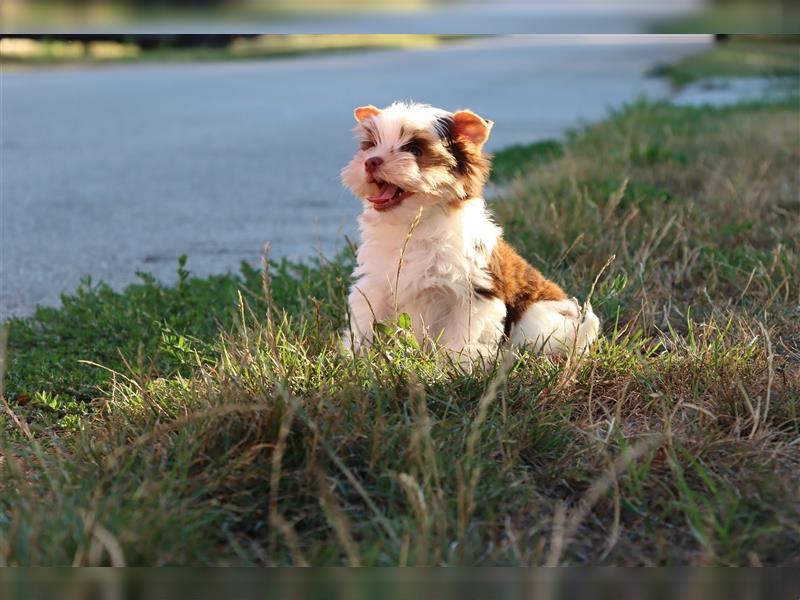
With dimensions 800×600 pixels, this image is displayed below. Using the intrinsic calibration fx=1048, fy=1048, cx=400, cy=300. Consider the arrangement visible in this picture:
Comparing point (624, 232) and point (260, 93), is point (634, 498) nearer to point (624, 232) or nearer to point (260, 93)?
point (624, 232)

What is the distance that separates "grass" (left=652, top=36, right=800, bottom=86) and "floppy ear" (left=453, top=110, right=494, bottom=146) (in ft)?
43.8

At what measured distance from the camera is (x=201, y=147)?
10977mm

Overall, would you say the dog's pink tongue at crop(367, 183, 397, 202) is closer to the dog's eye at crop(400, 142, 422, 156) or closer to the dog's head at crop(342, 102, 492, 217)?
the dog's head at crop(342, 102, 492, 217)

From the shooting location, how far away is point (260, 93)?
15.5 m

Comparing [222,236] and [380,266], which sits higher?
[380,266]

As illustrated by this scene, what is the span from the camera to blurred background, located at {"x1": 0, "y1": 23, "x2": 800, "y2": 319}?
558 cm

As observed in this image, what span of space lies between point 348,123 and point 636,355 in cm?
933

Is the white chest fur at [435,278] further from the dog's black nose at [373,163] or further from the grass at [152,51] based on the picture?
the grass at [152,51]

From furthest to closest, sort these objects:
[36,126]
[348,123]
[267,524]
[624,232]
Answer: [348,123], [36,126], [624,232], [267,524]

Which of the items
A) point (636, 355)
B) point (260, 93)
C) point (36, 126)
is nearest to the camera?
point (636, 355)

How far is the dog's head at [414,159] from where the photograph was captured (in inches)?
145

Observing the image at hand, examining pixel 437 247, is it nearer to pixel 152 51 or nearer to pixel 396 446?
pixel 396 446

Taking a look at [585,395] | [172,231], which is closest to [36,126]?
[172,231]

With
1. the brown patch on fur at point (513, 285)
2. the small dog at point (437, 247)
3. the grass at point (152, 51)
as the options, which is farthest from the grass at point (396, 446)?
the grass at point (152, 51)
